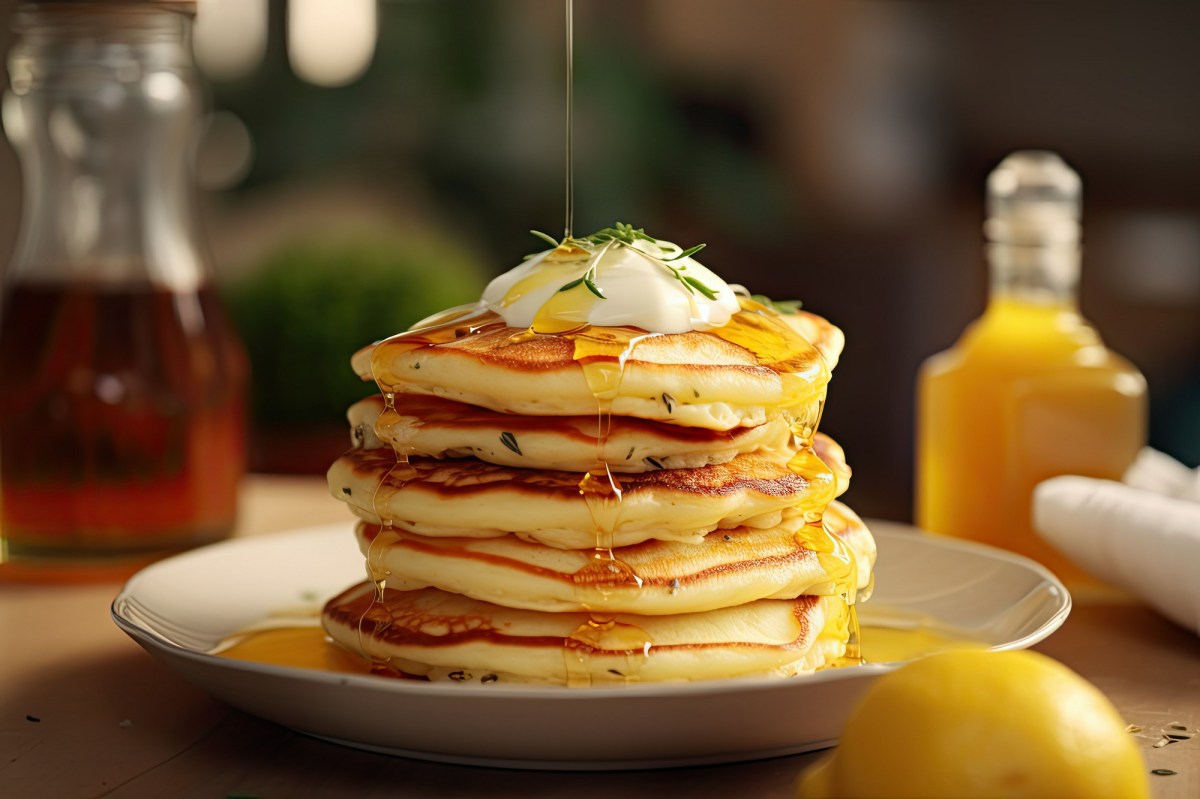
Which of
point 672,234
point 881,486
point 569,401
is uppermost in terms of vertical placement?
point 569,401

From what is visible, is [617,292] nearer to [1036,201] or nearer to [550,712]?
[550,712]

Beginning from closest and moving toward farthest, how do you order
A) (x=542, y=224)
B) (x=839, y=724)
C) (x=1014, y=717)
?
(x=1014, y=717) < (x=839, y=724) < (x=542, y=224)

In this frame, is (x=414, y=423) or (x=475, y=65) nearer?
(x=414, y=423)

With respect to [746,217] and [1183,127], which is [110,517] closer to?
[746,217]

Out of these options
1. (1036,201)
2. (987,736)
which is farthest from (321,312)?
(987,736)

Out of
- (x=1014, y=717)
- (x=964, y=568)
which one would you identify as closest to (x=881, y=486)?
(x=964, y=568)

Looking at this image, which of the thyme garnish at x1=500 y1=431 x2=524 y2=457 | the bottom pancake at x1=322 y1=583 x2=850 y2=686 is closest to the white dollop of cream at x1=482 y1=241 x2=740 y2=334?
the thyme garnish at x1=500 y1=431 x2=524 y2=457

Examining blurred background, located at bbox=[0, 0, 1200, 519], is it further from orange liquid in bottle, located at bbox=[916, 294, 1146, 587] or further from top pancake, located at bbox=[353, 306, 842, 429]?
top pancake, located at bbox=[353, 306, 842, 429]

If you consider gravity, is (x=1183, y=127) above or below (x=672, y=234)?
above
